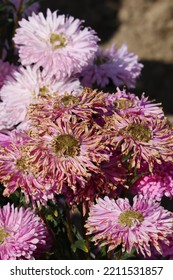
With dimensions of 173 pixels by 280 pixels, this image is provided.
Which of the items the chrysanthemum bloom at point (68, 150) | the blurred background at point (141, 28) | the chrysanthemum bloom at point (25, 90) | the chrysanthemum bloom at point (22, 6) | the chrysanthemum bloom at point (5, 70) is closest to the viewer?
the chrysanthemum bloom at point (68, 150)

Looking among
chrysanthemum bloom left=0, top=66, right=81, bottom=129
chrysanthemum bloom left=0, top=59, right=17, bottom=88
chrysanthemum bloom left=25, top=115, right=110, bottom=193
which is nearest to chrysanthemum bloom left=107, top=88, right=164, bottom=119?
chrysanthemum bloom left=25, top=115, right=110, bottom=193

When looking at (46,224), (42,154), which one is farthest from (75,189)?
(46,224)

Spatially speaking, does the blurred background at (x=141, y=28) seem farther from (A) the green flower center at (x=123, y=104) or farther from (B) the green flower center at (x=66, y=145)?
(B) the green flower center at (x=66, y=145)

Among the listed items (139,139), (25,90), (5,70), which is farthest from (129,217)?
(5,70)

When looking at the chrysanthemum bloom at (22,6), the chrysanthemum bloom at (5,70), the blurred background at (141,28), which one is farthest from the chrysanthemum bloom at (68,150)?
the blurred background at (141,28)

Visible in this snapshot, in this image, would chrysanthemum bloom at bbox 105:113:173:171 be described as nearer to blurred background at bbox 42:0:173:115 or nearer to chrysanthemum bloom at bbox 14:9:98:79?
chrysanthemum bloom at bbox 14:9:98:79

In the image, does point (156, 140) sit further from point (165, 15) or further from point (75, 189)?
point (165, 15)
